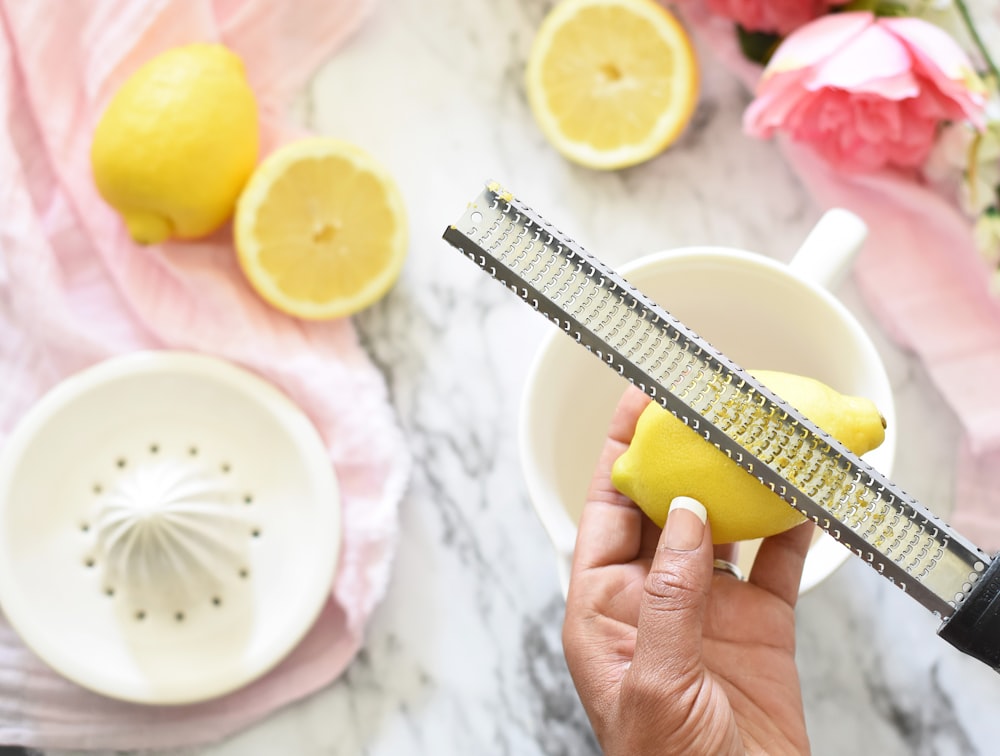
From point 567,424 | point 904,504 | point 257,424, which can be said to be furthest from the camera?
point 257,424

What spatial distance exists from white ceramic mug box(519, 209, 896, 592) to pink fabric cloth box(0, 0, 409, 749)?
0.20 m

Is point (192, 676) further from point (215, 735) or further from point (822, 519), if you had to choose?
point (822, 519)

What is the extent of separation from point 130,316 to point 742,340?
522 millimetres

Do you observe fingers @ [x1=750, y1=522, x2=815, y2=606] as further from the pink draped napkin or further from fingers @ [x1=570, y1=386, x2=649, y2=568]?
the pink draped napkin

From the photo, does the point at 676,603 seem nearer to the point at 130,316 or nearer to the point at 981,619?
the point at 981,619

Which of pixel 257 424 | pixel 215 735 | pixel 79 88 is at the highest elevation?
pixel 79 88

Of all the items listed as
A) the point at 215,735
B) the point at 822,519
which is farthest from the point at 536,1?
the point at 215,735

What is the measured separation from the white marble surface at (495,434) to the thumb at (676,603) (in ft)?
1.04

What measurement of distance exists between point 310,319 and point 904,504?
20.1 inches

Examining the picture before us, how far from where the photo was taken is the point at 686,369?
0.53 meters

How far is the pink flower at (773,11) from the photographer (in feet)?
2.67

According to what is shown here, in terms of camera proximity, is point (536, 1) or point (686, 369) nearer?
point (686, 369)

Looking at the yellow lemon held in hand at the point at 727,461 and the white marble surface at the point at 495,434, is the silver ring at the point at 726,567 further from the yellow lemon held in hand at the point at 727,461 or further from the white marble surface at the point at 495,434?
the white marble surface at the point at 495,434

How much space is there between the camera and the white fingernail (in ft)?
1.82
